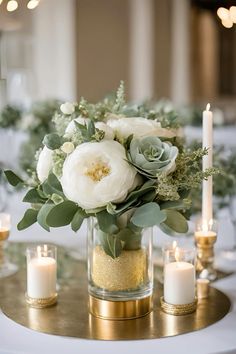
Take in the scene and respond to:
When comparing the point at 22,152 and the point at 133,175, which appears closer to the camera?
the point at 133,175

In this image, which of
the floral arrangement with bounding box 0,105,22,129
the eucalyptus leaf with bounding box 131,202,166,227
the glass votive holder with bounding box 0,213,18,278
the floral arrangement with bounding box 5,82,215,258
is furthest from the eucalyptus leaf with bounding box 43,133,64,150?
the floral arrangement with bounding box 0,105,22,129

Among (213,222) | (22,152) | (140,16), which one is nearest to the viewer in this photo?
(213,222)

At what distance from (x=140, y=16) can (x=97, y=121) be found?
628cm

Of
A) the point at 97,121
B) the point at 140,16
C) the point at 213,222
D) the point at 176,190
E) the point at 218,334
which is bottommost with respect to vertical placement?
the point at 218,334

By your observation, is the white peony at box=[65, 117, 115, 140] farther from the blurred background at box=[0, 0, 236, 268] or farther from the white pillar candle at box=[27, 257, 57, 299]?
the blurred background at box=[0, 0, 236, 268]

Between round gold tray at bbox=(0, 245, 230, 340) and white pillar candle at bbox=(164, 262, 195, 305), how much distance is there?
0.12 ft

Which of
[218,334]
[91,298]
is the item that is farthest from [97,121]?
[218,334]

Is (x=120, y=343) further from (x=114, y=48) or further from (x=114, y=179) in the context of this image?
(x=114, y=48)

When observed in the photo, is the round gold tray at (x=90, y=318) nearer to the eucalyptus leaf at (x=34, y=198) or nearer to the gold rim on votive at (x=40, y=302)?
the gold rim on votive at (x=40, y=302)

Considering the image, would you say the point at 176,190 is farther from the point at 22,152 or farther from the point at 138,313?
the point at 22,152

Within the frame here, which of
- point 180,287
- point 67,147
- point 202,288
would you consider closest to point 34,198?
point 67,147

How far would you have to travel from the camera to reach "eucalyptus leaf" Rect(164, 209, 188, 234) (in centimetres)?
134

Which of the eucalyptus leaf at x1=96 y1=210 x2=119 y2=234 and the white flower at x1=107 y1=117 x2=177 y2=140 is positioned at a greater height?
the white flower at x1=107 y1=117 x2=177 y2=140

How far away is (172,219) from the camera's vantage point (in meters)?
1.34
